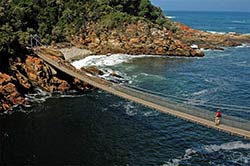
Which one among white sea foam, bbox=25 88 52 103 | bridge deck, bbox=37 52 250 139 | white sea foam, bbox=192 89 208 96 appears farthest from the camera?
white sea foam, bbox=192 89 208 96

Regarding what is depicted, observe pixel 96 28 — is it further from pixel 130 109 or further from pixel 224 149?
pixel 224 149

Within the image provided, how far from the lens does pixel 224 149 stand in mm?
24594

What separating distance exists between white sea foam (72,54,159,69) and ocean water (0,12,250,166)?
28.3 feet

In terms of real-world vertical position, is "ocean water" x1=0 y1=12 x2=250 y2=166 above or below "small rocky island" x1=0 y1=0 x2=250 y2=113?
below

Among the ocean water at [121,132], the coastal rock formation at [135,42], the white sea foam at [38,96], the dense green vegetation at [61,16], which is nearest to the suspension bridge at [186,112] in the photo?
the ocean water at [121,132]

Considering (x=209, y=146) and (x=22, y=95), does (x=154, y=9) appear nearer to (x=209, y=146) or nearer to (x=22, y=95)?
(x=22, y=95)

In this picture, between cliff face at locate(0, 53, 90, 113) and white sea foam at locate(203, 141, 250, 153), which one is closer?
white sea foam at locate(203, 141, 250, 153)

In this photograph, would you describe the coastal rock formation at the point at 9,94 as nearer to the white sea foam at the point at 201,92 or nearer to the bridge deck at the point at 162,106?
the bridge deck at the point at 162,106

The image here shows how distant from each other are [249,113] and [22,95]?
65.3ft

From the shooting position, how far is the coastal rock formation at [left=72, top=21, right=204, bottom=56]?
57.2 m

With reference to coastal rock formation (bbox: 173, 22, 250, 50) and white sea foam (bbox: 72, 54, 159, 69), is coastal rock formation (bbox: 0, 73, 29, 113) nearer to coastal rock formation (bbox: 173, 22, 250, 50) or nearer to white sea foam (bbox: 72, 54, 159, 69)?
white sea foam (bbox: 72, 54, 159, 69)

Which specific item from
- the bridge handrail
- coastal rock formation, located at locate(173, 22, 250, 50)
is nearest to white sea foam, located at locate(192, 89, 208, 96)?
the bridge handrail

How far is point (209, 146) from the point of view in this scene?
2500cm

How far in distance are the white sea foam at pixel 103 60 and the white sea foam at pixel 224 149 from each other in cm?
2576
